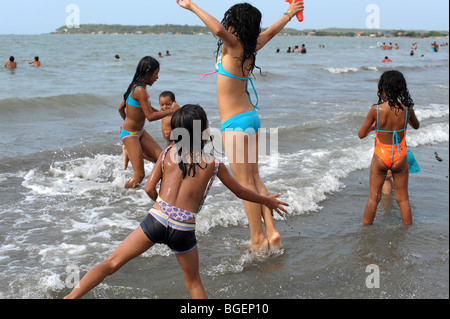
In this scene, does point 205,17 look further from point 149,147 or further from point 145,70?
point 149,147

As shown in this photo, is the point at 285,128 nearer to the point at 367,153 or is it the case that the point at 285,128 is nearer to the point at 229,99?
the point at 367,153

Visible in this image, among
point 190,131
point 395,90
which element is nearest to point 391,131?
point 395,90

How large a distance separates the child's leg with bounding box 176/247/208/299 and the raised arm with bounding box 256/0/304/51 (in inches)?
76.1

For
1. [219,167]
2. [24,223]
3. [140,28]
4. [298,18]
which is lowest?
[24,223]

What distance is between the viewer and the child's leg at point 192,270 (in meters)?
3.30

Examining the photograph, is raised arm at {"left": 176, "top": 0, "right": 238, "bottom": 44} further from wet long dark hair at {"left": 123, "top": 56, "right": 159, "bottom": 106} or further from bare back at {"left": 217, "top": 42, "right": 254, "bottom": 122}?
wet long dark hair at {"left": 123, "top": 56, "right": 159, "bottom": 106}

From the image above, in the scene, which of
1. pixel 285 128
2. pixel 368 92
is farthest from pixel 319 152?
pixel 368 92

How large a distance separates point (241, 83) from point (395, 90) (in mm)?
1794

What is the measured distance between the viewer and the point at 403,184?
5.32m

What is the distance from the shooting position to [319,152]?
9133mm

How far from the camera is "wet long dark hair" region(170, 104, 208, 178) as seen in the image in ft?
10.2

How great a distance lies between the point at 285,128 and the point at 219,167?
806 centimetres

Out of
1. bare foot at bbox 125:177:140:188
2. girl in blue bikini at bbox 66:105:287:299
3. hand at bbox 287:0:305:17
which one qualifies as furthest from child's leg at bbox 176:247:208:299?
bare foot at bbox 125:177:140:188
